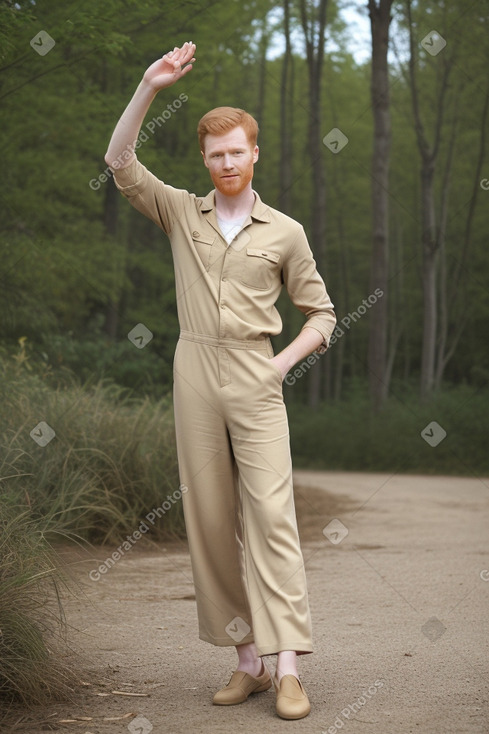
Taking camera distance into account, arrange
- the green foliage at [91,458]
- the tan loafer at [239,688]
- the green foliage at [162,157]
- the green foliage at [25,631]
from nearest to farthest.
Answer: the green foliage at [25,631] → the tan loafer at [239,688] → the green foliage at [91,458] → the green foliage at [162,157]

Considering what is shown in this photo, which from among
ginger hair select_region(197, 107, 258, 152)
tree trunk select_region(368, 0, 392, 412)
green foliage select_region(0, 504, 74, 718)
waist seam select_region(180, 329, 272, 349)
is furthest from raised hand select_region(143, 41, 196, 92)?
tree trunk select_region(368, 0, 392, 412)

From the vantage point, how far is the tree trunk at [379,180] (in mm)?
17234

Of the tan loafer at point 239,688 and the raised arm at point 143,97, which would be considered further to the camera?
the tan loafer at point 239,688

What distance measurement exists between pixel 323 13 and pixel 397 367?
66.3 ft

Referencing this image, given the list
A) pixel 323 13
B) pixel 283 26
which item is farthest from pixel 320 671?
pixel 283 26

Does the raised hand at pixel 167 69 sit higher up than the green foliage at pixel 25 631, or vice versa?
the raised hand at pixel 167 69

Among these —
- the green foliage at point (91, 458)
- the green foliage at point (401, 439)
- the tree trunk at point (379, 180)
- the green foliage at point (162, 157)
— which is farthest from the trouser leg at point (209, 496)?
the tree trunk at point (379, 180)

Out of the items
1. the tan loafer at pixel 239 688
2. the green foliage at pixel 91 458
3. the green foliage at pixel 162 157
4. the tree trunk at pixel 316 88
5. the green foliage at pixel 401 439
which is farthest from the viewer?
the tree trunk at pixel 316 88

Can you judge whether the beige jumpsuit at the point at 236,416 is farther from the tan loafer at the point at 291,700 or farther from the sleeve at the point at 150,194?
the tan loafer at the point at 291,700

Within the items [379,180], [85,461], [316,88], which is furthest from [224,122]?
[316,88]

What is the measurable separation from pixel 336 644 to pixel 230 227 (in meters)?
2.15

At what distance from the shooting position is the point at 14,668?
3.62 m

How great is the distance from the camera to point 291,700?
3.57 meters

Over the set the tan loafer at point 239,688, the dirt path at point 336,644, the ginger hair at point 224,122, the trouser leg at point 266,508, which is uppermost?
the ginger hair at point 224,122
